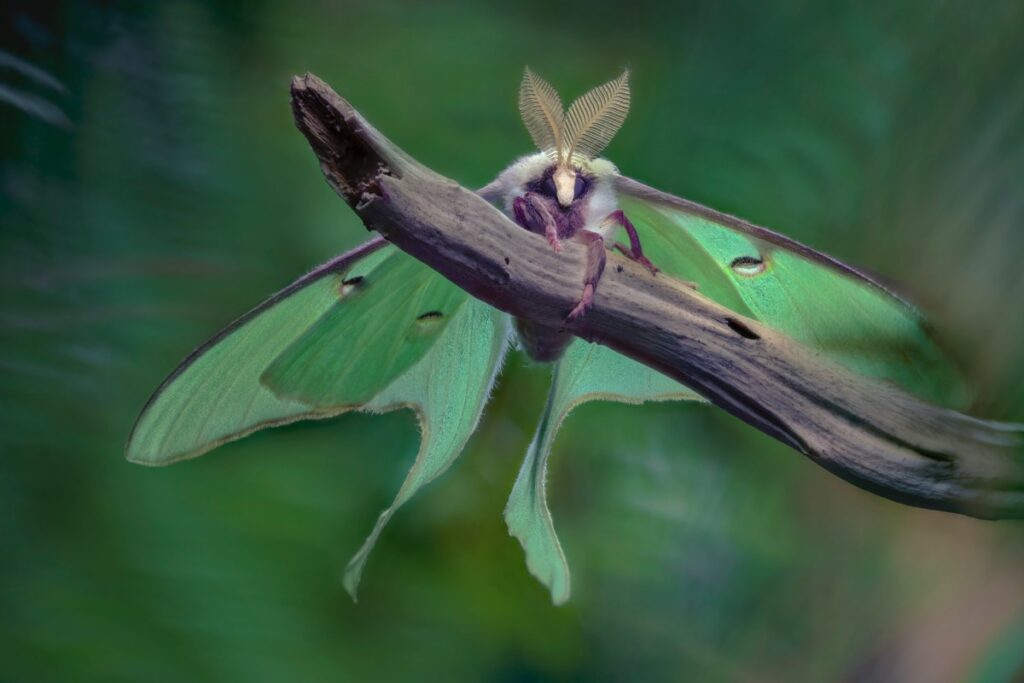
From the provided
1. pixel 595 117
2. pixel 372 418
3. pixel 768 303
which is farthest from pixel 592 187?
pixel 372 418

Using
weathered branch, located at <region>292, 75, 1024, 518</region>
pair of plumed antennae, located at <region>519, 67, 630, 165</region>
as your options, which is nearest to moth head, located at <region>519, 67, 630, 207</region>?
pair of plumed antennae, located at <region>519, 67, 630, 165</region>

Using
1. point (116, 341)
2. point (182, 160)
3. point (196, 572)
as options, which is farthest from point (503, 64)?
point (196, 572)

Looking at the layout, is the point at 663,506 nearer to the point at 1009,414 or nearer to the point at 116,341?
the point at 1009,414

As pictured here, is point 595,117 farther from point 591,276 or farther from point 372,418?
point 372,418

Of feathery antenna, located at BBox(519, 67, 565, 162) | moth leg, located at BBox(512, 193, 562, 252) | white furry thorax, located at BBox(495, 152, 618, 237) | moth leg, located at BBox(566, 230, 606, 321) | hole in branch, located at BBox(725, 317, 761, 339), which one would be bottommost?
moth leg, located at BBox(566, 230, 606, 321)

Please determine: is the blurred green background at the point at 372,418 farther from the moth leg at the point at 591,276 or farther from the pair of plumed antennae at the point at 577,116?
the moth leg at the point at 591,276

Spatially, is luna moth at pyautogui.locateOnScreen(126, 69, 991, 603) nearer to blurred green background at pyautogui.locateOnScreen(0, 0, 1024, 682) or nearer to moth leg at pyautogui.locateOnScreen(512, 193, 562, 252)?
moth leg at pyautogui.locateOnScreen(512, 193, 562, 252)
